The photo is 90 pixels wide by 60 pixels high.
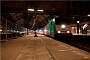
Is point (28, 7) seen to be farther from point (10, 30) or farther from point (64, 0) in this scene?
point (10, 30)

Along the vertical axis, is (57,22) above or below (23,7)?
below

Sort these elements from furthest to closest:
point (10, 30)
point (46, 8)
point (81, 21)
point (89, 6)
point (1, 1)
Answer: point (81, 21) < point (10, 30) < point (89, 6) < point (46, 8) < point (1, 1)

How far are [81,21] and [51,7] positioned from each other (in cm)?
2967

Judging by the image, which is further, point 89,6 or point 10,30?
point 10,30

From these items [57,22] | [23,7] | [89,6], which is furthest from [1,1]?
[89,6]

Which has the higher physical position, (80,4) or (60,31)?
(80,4)

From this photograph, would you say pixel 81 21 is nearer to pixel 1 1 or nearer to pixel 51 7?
pixel 51 7

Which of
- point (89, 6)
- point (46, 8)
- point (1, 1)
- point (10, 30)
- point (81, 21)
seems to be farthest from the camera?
point (81, 21)

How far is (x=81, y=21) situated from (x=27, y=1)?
3287 centimetres

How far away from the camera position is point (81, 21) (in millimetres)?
58531

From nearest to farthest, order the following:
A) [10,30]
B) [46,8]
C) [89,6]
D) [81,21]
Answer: [46,8], [89,6], [10,30], [81,21]

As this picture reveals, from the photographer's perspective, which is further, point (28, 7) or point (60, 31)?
point (60, 31)

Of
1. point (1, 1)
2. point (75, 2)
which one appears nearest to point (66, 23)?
point (75, 2)

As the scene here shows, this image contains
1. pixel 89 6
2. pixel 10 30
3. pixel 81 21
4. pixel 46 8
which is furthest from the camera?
pixel 81 21
